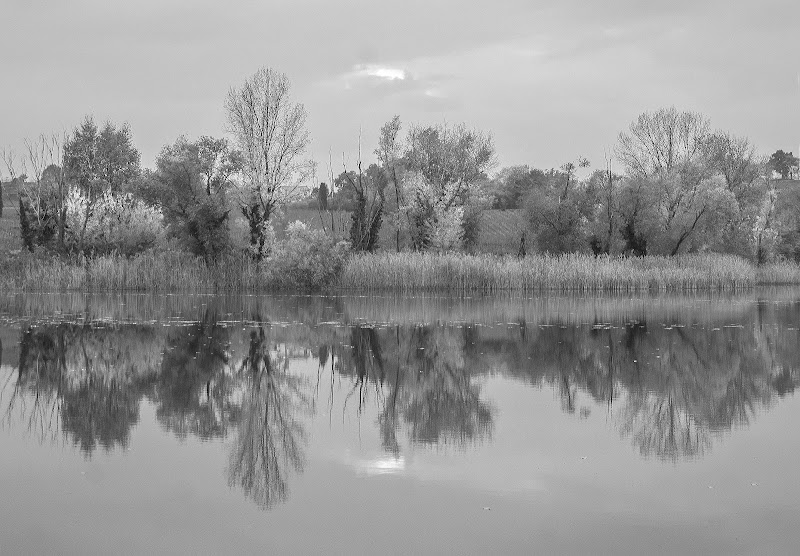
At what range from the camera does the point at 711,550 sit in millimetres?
6254

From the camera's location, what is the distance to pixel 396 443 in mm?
9461

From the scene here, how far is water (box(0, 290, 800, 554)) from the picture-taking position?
6637mm

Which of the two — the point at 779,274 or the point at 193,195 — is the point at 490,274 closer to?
the point at 193,195

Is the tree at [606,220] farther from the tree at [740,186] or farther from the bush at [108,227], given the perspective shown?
the bush at [108,227]

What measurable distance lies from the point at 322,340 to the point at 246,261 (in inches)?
865

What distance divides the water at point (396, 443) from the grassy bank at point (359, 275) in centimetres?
1851

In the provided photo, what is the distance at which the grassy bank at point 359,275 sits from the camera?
3806cm

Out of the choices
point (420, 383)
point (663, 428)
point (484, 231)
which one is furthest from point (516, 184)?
point (663, 428)

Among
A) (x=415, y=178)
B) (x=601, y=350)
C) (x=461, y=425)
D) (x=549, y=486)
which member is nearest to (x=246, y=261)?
(x=415, y=178)

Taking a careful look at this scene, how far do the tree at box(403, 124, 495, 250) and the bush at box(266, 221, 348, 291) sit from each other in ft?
47.3

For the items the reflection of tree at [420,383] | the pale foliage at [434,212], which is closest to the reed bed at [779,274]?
the pale foliage at [434,212]

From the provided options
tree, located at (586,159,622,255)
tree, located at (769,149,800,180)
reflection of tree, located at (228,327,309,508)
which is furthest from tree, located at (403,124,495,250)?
tree, located at (769,149,800,180)

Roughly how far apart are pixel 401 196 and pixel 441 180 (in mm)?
4018

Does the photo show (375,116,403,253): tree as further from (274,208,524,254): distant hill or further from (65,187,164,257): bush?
(65,187,164,257): bush
